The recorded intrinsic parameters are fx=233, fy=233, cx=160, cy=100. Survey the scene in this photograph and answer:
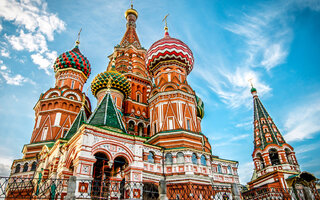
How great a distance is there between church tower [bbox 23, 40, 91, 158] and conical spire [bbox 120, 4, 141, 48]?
681 centimetres

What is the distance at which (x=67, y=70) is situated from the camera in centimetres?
2330

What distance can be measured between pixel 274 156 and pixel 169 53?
14.6 meters

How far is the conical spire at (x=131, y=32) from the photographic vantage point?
30.5 m

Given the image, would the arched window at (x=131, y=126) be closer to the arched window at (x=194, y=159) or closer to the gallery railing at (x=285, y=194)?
the arched window at (x=194, y=159)

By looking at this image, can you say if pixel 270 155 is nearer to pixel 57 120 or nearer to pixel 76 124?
pixel 76 124

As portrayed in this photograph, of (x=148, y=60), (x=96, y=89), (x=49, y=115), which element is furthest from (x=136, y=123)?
(x=49, y=115)

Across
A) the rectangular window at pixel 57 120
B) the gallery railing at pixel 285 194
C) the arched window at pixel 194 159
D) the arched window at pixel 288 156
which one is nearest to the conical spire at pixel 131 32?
the rectangular window at pixel 57 120

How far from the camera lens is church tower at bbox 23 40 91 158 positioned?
62.4 feet

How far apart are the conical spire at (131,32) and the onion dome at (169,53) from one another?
→ 8975 millimetres

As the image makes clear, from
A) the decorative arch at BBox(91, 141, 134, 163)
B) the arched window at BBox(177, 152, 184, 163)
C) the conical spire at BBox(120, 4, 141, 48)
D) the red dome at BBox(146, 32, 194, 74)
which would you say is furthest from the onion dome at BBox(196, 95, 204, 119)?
the conical spire at BBox(120, 4, 141, 48)

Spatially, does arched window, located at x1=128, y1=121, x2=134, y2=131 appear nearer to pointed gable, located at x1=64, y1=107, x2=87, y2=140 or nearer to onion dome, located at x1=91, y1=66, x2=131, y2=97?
onion dome, located at x1=91, y1=66, x2=131, y2=97

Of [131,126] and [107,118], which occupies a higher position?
[131,126]

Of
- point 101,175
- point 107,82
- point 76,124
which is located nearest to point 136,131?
point 107,82

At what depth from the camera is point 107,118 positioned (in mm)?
13477
